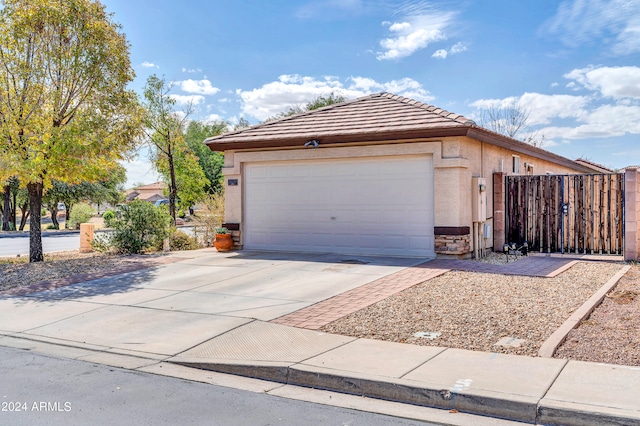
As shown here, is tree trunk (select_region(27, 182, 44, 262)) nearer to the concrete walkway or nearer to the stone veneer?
the concrete walkway

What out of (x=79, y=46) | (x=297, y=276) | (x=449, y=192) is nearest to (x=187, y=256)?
(x=297, y=276)

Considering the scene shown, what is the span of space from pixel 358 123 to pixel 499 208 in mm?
4591

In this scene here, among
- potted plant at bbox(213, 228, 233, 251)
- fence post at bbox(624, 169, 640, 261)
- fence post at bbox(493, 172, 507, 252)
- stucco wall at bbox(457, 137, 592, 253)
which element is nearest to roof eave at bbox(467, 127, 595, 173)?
stucco wall at bbox(457, 137, 592, 253)

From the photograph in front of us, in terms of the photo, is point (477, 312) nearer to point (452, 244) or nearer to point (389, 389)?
point (389, 389)

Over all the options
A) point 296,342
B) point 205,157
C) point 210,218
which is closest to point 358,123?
point 210,218

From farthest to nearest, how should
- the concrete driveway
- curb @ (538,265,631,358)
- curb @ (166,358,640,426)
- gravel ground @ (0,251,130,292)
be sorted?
gravel ground @ (0,251,130,292) → the concrete driveway → curb @ (538,265,631,358) → curb @ (166,358,640,426)

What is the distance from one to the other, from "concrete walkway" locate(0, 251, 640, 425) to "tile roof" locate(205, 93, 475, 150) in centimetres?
333

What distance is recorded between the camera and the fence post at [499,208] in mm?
15719

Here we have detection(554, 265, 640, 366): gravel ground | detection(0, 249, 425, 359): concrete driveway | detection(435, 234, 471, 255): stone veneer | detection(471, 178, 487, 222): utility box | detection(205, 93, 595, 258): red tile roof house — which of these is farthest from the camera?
detection(471, 178, 487, 222): utility box

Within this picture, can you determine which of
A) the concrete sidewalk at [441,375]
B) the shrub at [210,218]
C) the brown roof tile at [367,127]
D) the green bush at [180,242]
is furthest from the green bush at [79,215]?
the concrete sidewalk at [441,375]

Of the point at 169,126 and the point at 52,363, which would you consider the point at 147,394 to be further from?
the point at 169,126

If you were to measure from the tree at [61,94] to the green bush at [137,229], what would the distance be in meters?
1.98

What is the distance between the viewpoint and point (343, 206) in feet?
49.3

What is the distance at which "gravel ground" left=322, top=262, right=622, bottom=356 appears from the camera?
705cm
